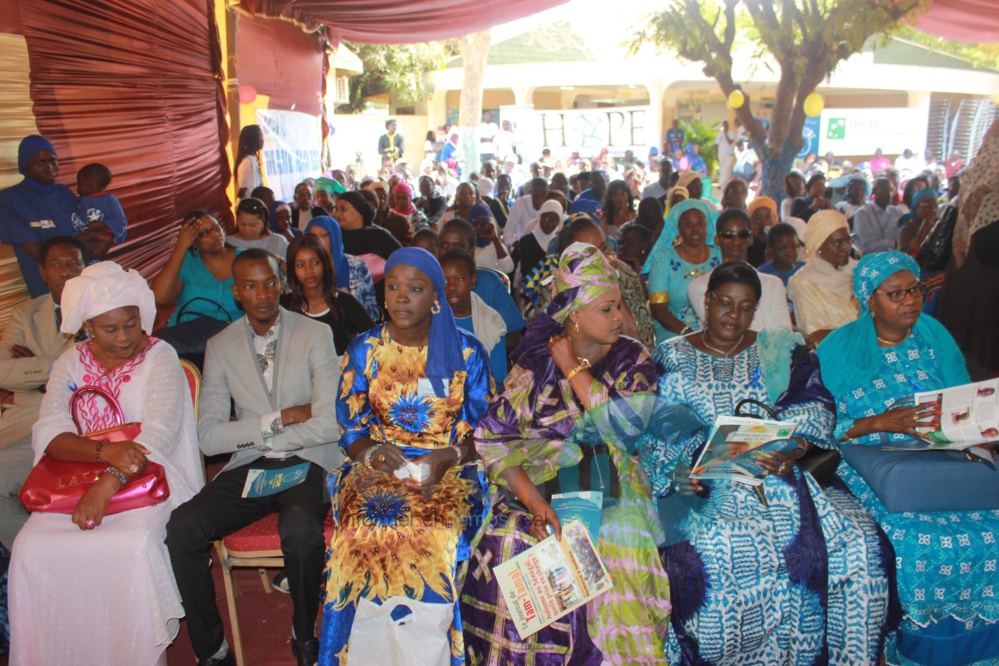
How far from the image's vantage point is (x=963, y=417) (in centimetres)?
273

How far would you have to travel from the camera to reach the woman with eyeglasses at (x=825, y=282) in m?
4.43

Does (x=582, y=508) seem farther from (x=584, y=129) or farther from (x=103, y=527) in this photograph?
(x=584, y=129)

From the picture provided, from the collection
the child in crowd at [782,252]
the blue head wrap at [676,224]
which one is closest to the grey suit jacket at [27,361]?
the blue head wrap at [676,224]

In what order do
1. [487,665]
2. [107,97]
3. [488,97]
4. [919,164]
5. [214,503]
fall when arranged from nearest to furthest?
[487,665] → [214,503] → [107,97] → [919,164] → [488,97]

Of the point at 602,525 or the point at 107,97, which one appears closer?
the point at 602,525

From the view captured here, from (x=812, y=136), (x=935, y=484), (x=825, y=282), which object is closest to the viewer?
(x=935, y=484)

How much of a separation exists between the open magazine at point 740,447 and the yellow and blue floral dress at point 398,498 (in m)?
0.90

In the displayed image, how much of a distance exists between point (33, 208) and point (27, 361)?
→ 1746 mm

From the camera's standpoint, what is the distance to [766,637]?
282cm

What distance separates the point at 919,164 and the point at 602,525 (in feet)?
63.6

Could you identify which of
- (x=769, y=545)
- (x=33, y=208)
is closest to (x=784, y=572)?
(x=769, y=545)

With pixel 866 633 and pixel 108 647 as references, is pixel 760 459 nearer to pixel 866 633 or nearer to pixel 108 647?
pixel 866 633

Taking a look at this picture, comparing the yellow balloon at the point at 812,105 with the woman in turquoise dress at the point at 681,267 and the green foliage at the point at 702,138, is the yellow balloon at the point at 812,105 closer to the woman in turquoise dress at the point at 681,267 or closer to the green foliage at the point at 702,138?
the woman in turquoise dress at the point at 681,267

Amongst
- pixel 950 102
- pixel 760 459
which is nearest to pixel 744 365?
pixel 760 459
